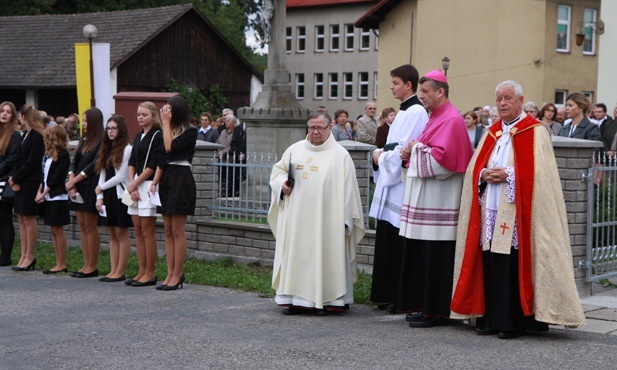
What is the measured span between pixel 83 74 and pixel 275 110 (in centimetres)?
439

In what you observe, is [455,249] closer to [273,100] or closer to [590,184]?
[590,184]

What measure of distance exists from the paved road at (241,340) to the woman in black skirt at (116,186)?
1.50 m

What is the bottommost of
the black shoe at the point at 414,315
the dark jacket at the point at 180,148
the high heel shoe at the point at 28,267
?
the high heel shoe at the point at 28,267

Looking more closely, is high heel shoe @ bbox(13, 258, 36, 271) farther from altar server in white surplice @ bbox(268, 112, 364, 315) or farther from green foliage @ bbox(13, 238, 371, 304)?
altar server in white surplice @ bbox(268, 112, 364, 315)

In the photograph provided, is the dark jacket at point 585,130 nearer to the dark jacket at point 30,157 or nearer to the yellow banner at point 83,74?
the dark jacket at point 30,157

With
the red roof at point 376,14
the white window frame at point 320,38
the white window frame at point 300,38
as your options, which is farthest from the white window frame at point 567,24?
the white window frame at point 300,38

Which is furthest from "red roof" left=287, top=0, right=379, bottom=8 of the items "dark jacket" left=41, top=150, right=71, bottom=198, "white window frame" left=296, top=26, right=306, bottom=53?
"dark jacket" left=41, top=150, right=71, bottom=198

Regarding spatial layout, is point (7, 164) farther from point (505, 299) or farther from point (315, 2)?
point (315, 2)

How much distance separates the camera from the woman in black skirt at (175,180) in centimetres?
1111

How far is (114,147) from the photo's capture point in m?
12.0

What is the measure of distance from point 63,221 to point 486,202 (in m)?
6.16

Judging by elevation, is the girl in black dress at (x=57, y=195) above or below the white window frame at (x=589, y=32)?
below

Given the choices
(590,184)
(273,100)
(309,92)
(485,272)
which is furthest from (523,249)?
(309,92)

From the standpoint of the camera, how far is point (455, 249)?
880 cm
